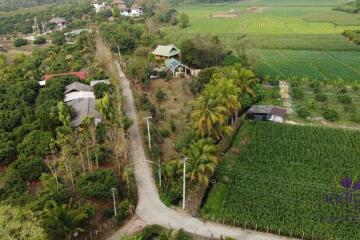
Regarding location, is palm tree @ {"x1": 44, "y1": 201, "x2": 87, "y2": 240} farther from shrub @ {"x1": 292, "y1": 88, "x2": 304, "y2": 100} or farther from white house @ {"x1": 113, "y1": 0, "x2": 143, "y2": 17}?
white house @ {"x1": 113, "y1": 0, "x2": 143, "y2": 17}

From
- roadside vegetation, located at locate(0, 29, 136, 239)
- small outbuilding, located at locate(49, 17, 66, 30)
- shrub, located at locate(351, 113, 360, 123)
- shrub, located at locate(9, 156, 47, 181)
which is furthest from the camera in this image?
small outbuilding, located at locate(49, 17, 66, 30)

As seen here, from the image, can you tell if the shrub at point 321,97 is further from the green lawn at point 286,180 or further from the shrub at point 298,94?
the green lawn at point 286,180

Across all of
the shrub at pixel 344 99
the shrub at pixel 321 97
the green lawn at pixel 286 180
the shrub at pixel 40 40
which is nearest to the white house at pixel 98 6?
the shrub at pixel 40 40

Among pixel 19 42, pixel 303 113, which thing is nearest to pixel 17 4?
pixel 19 42

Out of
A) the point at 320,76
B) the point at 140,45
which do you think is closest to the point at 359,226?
the point at 320,76

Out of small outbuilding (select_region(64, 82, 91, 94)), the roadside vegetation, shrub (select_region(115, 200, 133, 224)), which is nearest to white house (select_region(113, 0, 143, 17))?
the roadside vegetation

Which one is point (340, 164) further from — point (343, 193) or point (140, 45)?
point (140, 45)

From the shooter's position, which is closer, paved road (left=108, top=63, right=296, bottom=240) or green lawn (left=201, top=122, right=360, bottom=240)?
paved road (left=108, top=63, right=296, bottom=240)
